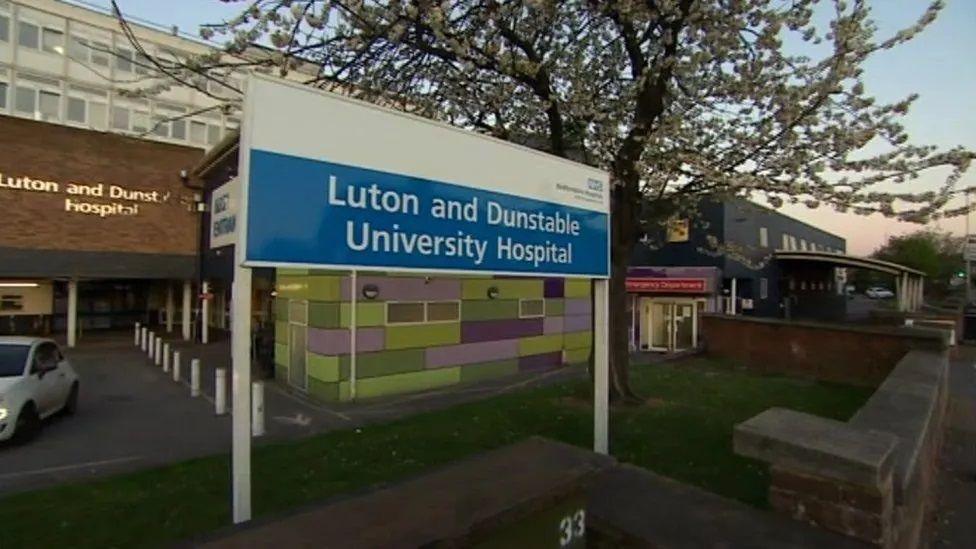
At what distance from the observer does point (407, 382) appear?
13.3m

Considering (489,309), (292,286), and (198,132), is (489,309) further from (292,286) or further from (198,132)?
(198,132)

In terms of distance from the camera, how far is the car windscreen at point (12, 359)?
27.9ft

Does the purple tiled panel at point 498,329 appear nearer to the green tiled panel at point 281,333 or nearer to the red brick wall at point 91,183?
the green tiled panel at point 281,333

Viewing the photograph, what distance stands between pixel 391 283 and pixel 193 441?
568 cm

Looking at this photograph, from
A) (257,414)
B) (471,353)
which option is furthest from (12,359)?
(471,353)

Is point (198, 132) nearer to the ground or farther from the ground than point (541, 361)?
farther from the ground

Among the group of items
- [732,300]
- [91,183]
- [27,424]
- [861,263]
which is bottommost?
[27,424]

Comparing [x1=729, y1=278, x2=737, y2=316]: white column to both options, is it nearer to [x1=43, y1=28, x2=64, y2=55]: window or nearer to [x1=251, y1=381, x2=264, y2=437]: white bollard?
[x1=251, y1=381, x2=264, y2=437]: white bollard

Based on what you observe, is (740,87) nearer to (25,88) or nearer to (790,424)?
(790,424)

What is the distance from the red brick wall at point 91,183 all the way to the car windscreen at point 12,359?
11.9 m

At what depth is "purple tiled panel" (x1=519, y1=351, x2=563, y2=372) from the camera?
645 inches

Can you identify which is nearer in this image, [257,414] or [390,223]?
[390,223]

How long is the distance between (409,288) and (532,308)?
468 cm

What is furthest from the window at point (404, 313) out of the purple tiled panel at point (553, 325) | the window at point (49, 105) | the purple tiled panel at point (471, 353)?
the window at point (49, 105)
